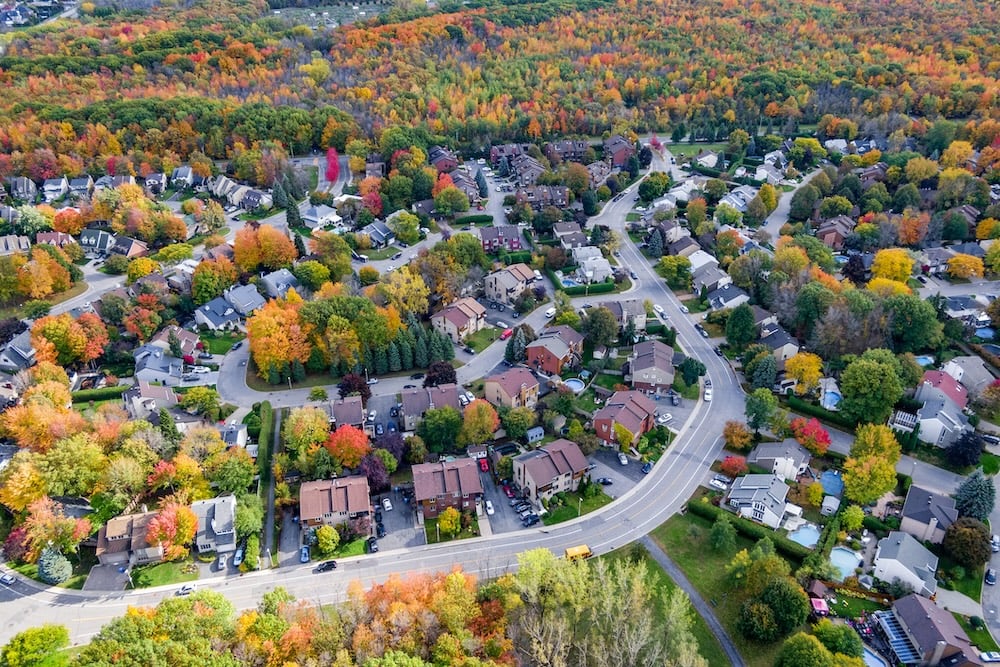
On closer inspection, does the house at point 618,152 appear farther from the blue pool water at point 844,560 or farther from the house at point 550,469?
the blue pool water at point 844,560

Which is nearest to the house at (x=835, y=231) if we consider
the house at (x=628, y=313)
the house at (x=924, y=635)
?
the house at (x=628, y=313)

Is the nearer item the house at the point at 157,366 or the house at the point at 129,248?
the house at the point at 157,366

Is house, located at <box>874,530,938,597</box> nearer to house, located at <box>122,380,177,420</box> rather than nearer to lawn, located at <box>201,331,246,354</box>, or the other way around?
house, located at <box>122,380,177,420</box>

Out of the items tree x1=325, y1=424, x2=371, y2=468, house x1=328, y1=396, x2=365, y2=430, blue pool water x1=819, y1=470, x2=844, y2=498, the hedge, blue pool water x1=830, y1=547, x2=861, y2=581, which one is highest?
tree x1=325, y1=424, x2=371, y2=468

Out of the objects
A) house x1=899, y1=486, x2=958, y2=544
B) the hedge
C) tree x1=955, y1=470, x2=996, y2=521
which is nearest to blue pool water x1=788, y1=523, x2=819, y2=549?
house x1=899, y1=486, x2=958, y2=544

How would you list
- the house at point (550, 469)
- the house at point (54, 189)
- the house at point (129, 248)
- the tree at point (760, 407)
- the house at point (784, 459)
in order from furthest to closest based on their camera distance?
the house at point (54, 189) → the house at point (129, 248) → the tree at point (760, 407) → the house at point (784, 459) → the house at point (550, 469)
